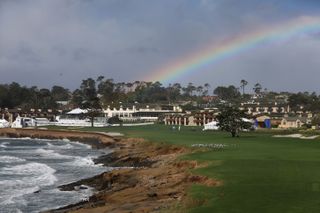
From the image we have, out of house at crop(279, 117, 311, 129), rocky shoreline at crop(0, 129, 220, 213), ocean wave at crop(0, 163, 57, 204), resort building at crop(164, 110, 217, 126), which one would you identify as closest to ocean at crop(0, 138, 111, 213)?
ocean wave at crop(0, 163, 57, 204)

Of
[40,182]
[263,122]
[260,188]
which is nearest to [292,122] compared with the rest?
[263,122]

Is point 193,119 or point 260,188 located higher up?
point 193,119

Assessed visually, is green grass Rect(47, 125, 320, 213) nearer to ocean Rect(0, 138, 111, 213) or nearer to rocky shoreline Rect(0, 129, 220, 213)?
rocky shoreline Rect(0, 129, 220, 213)

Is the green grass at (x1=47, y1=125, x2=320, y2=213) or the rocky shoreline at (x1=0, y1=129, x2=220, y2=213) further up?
the green grass at (x1=47, y1=125, x2=320, y2=213)

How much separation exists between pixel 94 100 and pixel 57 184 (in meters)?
152

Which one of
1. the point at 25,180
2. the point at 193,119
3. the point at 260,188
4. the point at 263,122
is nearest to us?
the point at 260,188

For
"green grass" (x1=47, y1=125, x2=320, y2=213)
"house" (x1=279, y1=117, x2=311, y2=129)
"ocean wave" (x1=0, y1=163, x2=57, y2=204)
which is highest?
"house" (x1=279, y1=117, x2=311, y2=129)

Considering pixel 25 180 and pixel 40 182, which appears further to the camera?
pixel 25 180

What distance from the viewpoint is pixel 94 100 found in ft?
637

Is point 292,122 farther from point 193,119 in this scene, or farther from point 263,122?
point 193,119

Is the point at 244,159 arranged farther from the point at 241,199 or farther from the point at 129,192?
the point at 241,199

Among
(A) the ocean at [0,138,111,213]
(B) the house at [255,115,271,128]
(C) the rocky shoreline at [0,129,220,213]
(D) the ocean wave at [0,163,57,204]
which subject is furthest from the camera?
(B) the house at [255,115,271,128]

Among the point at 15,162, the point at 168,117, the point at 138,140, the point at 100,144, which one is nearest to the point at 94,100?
the point at 168,117

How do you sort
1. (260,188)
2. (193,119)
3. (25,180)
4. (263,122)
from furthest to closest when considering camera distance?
(193,119) → (263,122) → (25,180) → (260,188)
